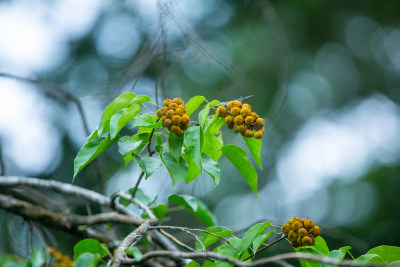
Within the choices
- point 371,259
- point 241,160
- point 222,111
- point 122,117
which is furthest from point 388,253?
point 122,117

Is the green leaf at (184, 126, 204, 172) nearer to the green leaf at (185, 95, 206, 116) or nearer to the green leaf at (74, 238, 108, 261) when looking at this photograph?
the green leaf at (185, 95, 206, 116)

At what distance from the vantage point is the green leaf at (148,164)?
1.11m

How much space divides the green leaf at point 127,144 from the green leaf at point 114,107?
0.22ft

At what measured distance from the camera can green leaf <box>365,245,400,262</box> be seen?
1102 millimetres

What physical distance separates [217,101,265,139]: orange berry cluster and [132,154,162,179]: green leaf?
241 millimetres

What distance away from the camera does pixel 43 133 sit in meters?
3.14

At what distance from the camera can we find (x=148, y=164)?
1141 mm

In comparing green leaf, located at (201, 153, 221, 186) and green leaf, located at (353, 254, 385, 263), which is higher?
green leaf, located at (201, 153, 221, 186)

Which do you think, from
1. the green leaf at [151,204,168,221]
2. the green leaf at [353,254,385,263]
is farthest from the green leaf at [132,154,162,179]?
the green leaf at [353,254,385,263]

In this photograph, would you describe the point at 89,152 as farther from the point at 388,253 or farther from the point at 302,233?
the point at 388,253

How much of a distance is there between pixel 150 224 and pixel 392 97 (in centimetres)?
538

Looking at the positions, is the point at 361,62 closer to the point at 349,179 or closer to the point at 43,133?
the point at 349,179

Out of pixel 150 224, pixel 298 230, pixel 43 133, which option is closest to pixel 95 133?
pixel 150 224

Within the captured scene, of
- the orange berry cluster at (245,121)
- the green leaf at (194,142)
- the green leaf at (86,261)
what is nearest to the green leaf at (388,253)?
the orange berry cluster at (245,121)
